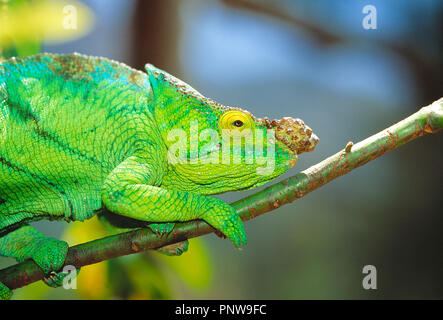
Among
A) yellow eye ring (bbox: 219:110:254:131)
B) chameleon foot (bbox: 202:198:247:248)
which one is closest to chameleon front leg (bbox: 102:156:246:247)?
chameleon foot (bbox: 202:198:247:248)

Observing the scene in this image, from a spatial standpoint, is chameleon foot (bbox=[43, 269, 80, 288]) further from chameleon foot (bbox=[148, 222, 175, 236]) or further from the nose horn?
the nose horn

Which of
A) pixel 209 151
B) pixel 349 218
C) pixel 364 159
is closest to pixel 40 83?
pixel 209 151

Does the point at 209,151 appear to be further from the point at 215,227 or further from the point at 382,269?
the point at 382,269

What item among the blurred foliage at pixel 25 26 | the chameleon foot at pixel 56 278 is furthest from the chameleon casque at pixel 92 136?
the blurred foliage at pixel 25 26

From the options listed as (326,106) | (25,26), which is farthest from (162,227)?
(326,106)

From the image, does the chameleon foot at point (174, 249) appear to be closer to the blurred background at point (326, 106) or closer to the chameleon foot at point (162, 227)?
the chameleon foot at point (162, 227)

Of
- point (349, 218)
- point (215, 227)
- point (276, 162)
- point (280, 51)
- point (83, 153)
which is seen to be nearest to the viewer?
point (215, 227)

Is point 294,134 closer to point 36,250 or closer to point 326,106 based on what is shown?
point 36,250
